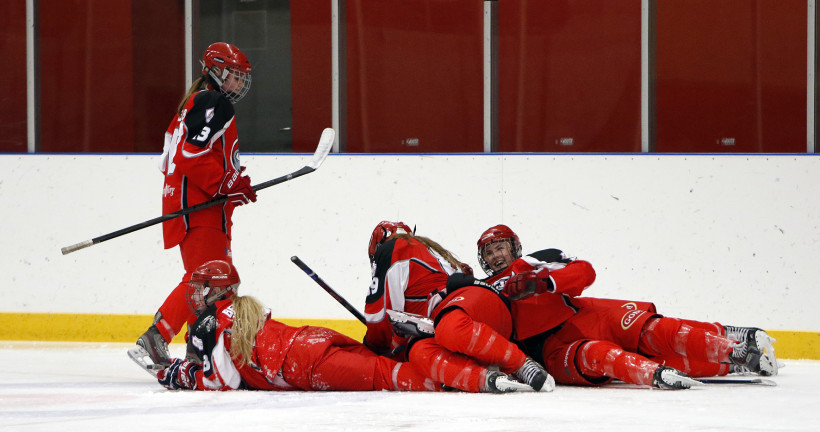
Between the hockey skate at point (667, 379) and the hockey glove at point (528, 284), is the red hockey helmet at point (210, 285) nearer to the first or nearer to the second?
the hockey glove at point (528, 284)

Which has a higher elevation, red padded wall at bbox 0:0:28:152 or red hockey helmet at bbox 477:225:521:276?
red padded wall at bbox 0:0:28:152

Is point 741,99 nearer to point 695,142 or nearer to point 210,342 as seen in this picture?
point 695,142

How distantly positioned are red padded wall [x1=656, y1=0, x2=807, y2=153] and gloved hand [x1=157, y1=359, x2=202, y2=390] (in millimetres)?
3163

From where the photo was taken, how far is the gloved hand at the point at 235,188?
3729 mm

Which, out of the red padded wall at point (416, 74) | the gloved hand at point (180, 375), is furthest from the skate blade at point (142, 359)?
the red padded wall at point (416, 74)

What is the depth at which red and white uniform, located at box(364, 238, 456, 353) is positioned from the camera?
3.38m


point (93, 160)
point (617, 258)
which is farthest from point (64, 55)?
point (617, 258)

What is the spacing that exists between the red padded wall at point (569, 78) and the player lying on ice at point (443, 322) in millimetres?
2292

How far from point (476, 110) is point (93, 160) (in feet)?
6.63

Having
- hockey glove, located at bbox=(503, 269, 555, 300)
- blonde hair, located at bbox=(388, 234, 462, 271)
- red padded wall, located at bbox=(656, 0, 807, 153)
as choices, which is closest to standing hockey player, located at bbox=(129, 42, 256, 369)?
blonde hair, located at bbox=(388, 234, 462, 271)

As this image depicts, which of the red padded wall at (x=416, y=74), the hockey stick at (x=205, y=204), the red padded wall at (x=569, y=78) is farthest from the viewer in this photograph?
the red padded wall at (x=416, y=74)

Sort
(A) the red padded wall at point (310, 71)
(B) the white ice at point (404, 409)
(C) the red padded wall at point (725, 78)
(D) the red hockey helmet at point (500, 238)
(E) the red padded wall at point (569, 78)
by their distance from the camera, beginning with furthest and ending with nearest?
(A) the red padded wall at point (310, 71) < (E) the red padded wall at point (569, 78) < (C) the red padded wall at point (725, 78) < (D) the red hockey helmet at point (500, 238) < (B) the white ice at point (404, 409)

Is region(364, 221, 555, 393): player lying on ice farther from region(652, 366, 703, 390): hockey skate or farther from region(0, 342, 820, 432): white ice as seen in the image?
region(652, 366, 703, 390): hockey skate

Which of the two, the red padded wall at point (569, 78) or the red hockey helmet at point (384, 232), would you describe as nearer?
the red hockey helmet at point (384, 232)
